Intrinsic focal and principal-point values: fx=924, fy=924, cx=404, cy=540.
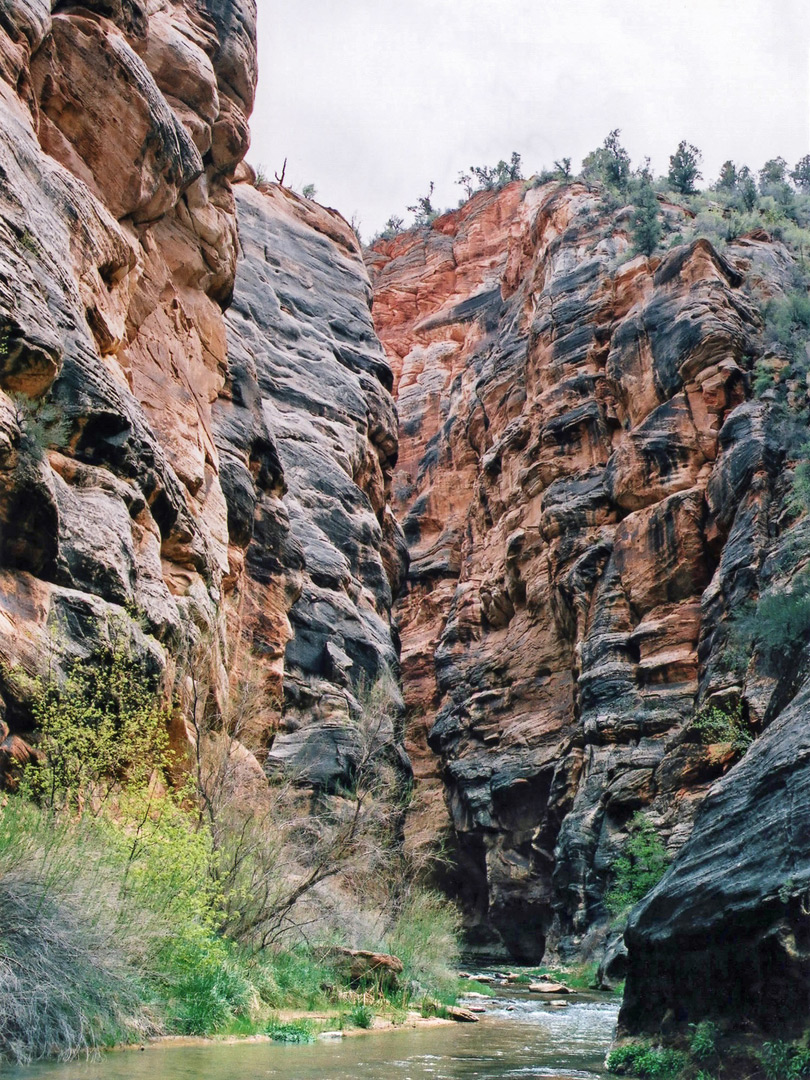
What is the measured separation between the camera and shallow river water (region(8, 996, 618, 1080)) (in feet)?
28.6

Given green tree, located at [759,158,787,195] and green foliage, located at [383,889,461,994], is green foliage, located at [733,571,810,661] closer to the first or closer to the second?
green foliage, located at [383,889,461,994]

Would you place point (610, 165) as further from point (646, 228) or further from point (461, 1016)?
point (461, 1016)

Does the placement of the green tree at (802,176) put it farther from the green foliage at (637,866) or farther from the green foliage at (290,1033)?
the green foliage at (290,1033)

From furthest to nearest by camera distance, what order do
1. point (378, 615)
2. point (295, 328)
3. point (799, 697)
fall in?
point (295, 328) < point (378, 615) < point (799, 697)

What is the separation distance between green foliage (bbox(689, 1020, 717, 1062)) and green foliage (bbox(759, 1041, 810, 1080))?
2.40 feet

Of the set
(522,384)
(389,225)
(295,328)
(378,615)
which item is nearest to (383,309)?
(389,225)

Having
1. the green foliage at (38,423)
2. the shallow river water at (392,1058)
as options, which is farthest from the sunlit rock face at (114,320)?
the shallow river water at (392,1058)

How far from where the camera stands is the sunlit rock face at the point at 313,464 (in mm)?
27828

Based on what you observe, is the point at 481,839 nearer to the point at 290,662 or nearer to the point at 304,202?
the point at 290,662

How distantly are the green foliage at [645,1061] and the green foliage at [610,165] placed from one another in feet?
174

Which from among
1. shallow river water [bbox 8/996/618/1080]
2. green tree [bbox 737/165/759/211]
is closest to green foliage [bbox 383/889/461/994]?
shallow river water [bbox 8/996/618/1080]

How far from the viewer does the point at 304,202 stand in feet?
171

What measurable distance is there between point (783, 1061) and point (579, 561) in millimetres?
31029

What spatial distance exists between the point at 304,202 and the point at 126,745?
149 feet
